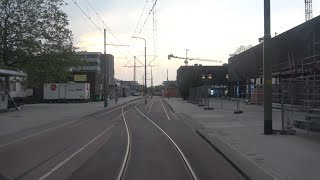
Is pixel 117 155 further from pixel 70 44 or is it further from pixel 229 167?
pixel 70 44

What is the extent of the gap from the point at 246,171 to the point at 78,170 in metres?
3.90

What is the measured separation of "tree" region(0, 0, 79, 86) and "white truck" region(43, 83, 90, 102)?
68.5 ft

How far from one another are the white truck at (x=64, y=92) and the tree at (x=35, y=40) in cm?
2088

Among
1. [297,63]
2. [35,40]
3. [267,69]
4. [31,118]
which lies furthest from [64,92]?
[267,69]

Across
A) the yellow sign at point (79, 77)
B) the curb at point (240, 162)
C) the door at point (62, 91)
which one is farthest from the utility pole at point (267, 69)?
the yellow sign at point (79, 77)

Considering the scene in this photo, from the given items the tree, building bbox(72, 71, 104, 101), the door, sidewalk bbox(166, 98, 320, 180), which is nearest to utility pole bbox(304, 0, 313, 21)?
building bbox(72, 71, 104, 101)

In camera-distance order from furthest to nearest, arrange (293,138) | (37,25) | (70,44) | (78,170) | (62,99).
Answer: (62,99) < (70,44) < (37,25) < (293,138) < (78,170)

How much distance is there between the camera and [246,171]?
493 inches

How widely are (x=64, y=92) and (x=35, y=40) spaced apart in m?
26.2

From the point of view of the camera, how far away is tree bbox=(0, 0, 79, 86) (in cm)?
6003

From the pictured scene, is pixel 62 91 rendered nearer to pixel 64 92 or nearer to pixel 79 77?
pixel 64 92

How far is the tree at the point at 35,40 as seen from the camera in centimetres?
6003

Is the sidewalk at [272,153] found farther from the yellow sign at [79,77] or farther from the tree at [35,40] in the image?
the yellow sign at [79,77]

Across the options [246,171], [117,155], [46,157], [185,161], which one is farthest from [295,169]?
[46,157]
